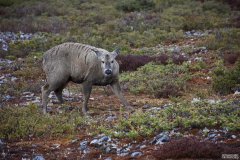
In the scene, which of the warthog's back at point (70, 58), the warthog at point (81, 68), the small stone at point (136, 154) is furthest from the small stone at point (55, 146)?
the warthog's back at point (70, 58)

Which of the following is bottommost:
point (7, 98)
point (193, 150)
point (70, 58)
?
point (7, 98)

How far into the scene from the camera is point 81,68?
1387cm

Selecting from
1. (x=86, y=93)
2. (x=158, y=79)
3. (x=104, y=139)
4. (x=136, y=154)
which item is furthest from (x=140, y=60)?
(x=136, y=154)

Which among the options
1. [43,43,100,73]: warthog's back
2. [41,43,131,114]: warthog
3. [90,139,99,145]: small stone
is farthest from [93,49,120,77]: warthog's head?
[90,139,99,145]: small stone

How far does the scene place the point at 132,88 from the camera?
54.0 ft

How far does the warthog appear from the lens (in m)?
13.5

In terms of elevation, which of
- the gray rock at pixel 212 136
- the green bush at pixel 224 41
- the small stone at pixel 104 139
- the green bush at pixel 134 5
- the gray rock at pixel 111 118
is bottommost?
the green bush at pixel 224 41

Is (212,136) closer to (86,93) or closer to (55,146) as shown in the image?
(55,146)

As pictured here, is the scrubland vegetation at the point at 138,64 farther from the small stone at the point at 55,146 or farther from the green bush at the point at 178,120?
the small stone at the point at 55,146

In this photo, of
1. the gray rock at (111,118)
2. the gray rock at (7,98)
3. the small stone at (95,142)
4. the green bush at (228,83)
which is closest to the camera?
the small stone at (95,142)

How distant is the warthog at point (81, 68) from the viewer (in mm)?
13547

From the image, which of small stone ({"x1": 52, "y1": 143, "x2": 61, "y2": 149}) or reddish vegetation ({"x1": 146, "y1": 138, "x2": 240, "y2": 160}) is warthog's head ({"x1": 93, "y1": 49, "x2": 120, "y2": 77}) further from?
reddish vegetation ({"x1": 146, "y1": 138, "x2": 240, "y2": 160})

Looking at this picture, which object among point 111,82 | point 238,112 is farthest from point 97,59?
point 238,112

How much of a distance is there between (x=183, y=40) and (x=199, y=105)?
14.2 m
